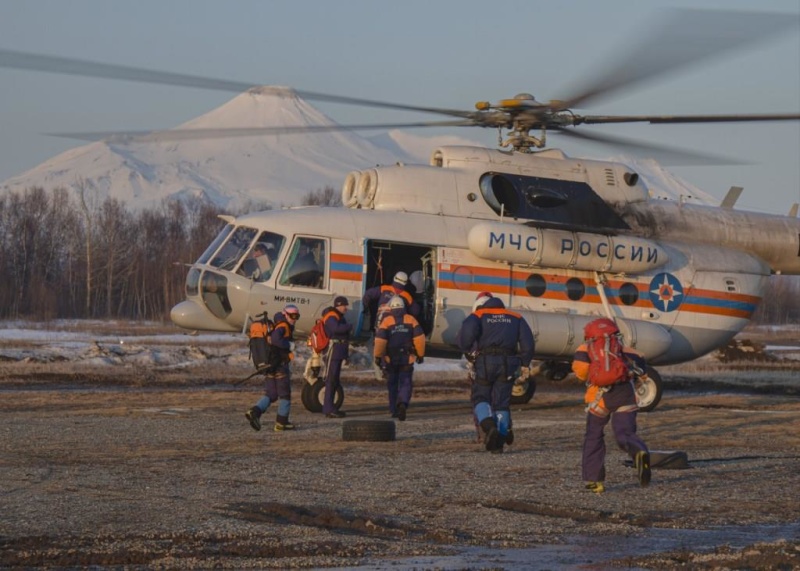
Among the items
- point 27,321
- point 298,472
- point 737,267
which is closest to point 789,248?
point 737,267

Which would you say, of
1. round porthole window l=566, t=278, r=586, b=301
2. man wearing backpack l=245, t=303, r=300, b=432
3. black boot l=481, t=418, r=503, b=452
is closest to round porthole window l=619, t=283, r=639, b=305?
round porthole window l=566, t=278, r=586, b=301

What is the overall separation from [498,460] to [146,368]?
18396 millimetres

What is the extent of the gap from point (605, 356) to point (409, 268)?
31.7 feet

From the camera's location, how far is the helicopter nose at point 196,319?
20.5 m

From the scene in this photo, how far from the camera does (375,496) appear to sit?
Result: 428 inches

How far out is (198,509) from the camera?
9.92 metres

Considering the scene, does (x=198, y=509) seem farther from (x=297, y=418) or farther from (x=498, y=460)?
(x=297, y=418)

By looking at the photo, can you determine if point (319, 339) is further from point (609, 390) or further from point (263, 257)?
point (609, 390)

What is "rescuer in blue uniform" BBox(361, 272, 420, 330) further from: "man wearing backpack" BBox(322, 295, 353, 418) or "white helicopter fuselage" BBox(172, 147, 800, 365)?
"man wearing backpack" BBox(322, 295, 353, 418)

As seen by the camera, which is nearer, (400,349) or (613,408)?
(613,408)

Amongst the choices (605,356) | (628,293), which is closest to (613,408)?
(605,356)

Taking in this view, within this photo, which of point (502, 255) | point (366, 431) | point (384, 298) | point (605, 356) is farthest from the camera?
point (502, 255)

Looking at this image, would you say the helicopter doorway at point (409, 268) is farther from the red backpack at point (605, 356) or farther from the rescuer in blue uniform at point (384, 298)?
the red backpack at point (605, 356)

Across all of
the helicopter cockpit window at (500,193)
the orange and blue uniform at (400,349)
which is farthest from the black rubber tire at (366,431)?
the helicopter cockpit window at (500,193)
